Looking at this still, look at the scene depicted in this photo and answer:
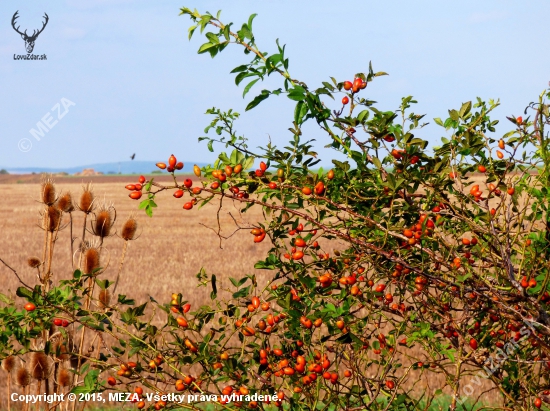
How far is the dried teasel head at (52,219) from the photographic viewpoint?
11.7 ft

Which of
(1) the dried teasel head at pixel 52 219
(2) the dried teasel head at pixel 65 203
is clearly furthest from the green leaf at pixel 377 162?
(1) the dried teasel head at pixel 52 219

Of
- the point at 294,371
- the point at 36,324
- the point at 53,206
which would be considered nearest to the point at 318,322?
the point at 294,371

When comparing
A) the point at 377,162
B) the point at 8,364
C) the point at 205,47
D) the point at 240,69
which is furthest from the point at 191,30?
the point at 8,364

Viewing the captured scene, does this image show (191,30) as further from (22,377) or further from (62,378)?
(22,377)

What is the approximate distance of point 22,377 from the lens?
11.5ft

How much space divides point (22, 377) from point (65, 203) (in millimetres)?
1017

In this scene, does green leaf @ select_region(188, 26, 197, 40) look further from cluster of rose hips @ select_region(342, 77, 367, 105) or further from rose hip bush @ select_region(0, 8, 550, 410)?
cluster of rose hips @ select_region(342, 77, 367, 105)

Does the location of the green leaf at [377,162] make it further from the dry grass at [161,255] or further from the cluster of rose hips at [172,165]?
the dry grass at [161,255]

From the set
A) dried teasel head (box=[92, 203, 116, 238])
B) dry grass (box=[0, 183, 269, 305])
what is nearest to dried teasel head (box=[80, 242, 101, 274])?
dried teasel head (box=[92, 203, 116, 238])

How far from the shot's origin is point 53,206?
11.8 ft

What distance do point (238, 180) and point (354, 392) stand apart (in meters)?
0.93

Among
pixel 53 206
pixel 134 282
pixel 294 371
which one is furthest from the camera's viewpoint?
pixel 134 282

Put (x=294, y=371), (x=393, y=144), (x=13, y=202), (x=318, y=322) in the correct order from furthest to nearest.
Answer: (x=13, y=202), (x=393, y=144), (x=294, y=371), (x=318, y=322)

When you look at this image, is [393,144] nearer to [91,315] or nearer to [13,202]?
[91,315]
